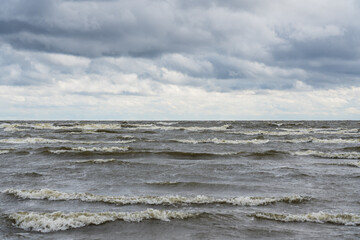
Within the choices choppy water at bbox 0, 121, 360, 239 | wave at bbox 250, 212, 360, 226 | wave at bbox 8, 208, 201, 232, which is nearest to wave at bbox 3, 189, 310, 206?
choppy water at bbox 0, 121, 360, 239

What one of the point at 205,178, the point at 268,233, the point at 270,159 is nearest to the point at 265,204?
the point at 268,233

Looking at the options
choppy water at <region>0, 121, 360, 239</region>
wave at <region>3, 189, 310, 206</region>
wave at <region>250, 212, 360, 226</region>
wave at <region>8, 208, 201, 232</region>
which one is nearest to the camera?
choppy water at <region>0, 121, 360, 239</region>

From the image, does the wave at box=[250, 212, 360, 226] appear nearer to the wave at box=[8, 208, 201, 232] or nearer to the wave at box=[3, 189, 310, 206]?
the wave at box=[3, 189, 310, 206]

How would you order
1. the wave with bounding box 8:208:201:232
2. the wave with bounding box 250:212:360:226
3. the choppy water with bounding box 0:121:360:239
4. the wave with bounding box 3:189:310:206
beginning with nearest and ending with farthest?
the choppy water with bounding box 0:121:360:239 → the wave with bounding box 8:208:201:232 → the wave with bounding box 250:212:360:226 → the wave with bounding box 3:189:310:206

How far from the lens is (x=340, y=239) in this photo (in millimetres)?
7574

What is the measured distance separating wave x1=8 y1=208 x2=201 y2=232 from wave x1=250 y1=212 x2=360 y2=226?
1940mm

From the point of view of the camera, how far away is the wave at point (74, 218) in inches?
330

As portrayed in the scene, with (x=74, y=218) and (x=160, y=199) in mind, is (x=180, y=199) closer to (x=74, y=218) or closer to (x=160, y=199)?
(x=160, y=199)

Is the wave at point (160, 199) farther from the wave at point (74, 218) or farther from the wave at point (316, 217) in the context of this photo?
the wave at point (316, 217)

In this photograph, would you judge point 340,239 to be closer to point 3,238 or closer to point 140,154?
point 3,238

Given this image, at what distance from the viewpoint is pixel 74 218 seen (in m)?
8.77

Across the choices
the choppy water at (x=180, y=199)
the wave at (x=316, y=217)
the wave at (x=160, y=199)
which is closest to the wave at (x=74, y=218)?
the choppy water at (x=180, y=199)

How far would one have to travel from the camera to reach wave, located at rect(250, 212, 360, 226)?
887 cm

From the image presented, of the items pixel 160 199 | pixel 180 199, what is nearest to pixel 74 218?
pixel 160 199
